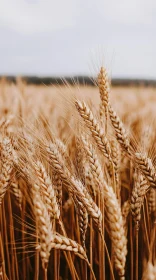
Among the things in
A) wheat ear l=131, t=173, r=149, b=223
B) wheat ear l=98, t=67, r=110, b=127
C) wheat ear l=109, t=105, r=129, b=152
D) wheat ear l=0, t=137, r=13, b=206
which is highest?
wheat ear l=98, t=67, r=110, b=127

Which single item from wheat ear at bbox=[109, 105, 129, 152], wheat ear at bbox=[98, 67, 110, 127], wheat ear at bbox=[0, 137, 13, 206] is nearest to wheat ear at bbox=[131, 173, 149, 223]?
wheat ear at bbox=[109, 105, 129, 152]

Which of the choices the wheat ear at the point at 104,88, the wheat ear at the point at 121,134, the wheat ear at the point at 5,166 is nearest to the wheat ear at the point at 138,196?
the wheat ear at the point at 121,134

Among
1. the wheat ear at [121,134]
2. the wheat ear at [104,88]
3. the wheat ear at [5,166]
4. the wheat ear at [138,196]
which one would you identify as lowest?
the wheat ear at [138,196]

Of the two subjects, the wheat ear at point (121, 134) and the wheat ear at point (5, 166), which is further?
the wheat ear at point (121, 134)

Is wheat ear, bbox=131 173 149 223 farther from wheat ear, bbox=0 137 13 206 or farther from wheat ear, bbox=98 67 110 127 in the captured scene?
wheat ear, bbox=0 137 13 206

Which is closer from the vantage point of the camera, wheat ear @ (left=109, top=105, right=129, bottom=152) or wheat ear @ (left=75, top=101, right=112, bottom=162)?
wheat ear @ (left=75, top=101, right=112, bottom=162)

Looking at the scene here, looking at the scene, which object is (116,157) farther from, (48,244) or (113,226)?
(48,244)

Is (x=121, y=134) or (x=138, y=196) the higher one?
(x=121, y=134)

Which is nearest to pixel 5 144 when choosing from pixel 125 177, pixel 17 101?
pixel 125 177

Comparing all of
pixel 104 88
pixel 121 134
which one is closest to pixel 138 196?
pixel 121 134

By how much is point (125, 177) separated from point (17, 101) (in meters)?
1.14

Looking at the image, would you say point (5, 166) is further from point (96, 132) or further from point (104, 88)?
point (104, 88)

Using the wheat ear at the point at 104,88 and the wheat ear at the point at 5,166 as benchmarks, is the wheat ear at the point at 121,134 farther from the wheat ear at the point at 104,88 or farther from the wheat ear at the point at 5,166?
the wheat ear at the point at 5,166

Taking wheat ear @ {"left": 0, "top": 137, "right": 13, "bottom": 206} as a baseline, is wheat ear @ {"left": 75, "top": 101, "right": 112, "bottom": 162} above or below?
above
